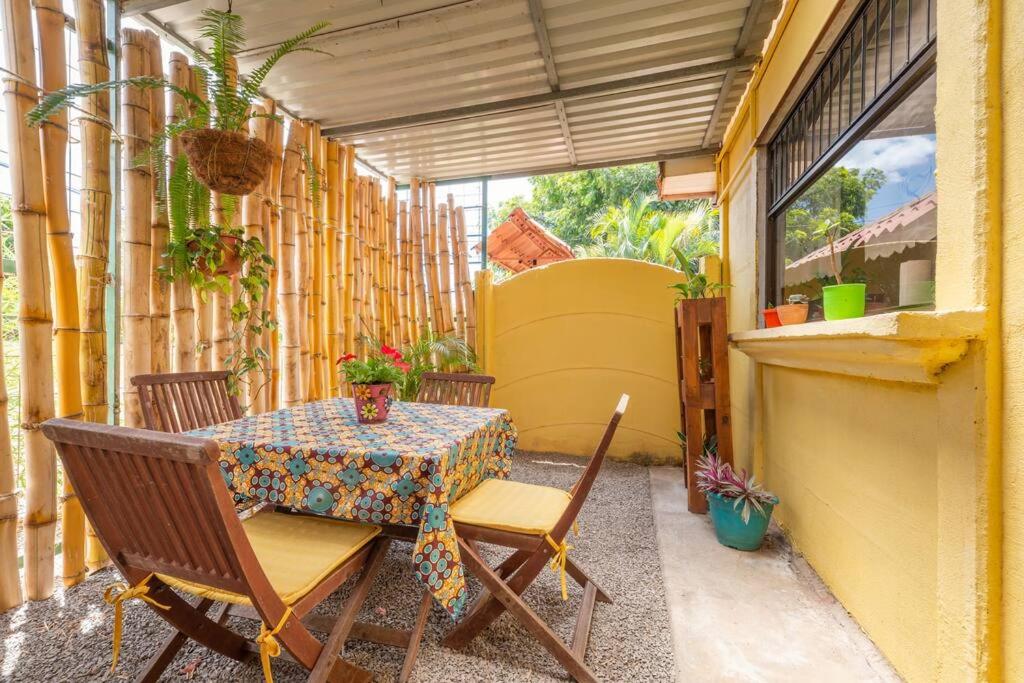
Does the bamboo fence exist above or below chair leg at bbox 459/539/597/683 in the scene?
above

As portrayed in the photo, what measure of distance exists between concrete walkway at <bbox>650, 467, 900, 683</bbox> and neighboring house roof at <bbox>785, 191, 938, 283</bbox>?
4.61 feet

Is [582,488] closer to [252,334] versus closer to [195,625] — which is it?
[195,625]

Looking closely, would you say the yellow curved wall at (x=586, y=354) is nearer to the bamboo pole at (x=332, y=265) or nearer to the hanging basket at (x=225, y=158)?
the bamboo pole at (x=332, y=265)

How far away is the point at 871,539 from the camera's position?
1.55m

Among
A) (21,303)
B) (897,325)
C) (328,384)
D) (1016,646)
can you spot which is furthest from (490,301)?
(1016,646)

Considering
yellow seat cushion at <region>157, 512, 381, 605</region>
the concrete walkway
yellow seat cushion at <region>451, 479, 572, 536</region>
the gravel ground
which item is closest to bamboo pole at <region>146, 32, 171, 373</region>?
the gravel ground

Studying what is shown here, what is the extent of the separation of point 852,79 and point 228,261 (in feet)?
9.88

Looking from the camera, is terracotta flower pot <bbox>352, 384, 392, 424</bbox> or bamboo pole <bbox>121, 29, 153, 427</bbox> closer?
terracotta flower pot <bbox>352, 384, 392, 424</bbox>

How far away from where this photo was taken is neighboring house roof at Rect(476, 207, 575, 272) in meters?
5.20

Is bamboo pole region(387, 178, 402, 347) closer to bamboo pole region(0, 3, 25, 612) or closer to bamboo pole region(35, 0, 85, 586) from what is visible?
bamboo pole region(35, 0, 85, 586)

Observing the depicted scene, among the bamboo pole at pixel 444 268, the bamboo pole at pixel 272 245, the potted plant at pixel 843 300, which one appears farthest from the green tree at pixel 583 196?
the potted plant at pixel 843 300

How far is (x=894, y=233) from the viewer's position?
→ 155cm

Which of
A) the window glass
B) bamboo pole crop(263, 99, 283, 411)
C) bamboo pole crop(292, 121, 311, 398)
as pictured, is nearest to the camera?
the window glass

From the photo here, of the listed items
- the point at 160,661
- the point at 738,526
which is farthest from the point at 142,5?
the point at 738,526
